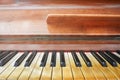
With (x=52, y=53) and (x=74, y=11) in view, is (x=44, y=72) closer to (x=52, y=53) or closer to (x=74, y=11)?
(x=52, y=53)

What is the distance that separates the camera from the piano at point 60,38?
3.58ft

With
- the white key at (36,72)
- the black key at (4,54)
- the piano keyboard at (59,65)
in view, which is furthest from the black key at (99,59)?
the black key at (4,54)

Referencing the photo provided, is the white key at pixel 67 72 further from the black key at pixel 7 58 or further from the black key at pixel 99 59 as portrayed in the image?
the black key at pixel 7 58

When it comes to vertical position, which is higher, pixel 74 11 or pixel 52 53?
pixel 74 11

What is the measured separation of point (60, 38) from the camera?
53.4 inches

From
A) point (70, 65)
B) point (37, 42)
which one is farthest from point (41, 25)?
point (70, 65)

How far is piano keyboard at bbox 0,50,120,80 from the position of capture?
0.98 metres

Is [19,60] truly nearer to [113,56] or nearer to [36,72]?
[36,72]

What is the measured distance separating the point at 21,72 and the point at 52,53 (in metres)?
0.39

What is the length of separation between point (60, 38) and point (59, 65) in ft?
0.92

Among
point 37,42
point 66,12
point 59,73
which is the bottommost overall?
point 59,73

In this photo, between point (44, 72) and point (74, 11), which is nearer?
point (44, 72)

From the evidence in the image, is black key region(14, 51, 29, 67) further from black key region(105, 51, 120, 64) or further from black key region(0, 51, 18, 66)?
black key region(105, 51, 120, 64)

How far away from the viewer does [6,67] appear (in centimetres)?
110
